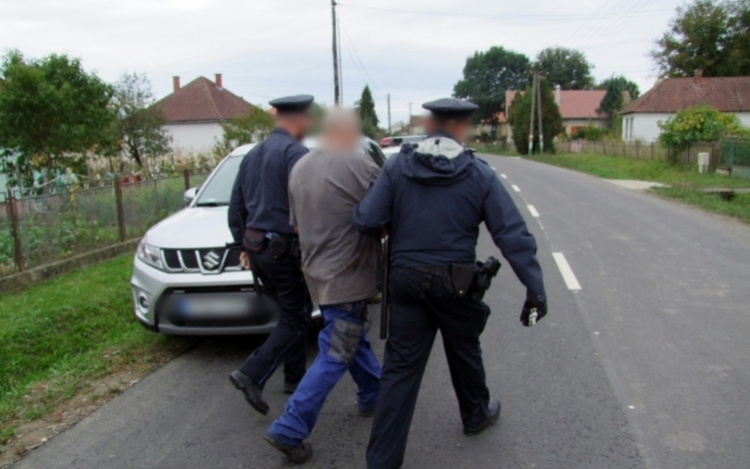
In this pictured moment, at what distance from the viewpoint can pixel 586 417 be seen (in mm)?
4129

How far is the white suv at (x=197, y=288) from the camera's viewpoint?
5.03 m

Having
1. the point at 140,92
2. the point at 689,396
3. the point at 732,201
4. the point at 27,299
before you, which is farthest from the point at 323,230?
the point at 140,92

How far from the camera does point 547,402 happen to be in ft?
14.4

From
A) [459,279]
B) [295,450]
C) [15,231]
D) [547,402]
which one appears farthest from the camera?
[15,231]

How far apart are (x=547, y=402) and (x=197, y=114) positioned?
150 feet

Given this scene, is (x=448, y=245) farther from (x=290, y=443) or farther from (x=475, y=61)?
(x=475, y=61)

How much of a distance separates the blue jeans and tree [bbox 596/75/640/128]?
69.7 meters

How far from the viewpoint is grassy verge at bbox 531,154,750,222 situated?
16.3 m

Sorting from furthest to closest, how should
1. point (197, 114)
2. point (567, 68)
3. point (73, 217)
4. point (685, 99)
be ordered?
1. point (567, 68)
2. point (685, 99)
3. point (197, 114)
4. point (73, 217)

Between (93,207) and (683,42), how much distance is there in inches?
2123

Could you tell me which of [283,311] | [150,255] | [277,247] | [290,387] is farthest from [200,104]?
[277,247]

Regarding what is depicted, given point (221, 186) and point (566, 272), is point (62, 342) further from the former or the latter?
point (566, 272)

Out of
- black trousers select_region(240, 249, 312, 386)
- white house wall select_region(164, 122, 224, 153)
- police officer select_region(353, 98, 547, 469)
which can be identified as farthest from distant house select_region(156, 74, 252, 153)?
police officer select_region(353, 98, 547, 469)

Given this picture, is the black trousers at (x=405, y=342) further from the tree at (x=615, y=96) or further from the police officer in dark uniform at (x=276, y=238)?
the tree at (x=615, y=96)
